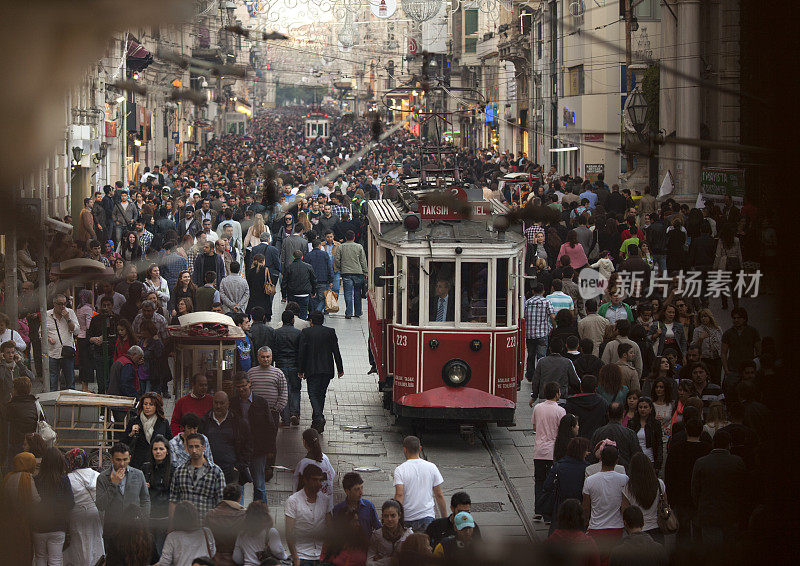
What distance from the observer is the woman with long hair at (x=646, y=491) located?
24.6 ft

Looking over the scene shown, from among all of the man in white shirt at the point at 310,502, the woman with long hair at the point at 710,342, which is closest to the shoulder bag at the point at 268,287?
the woman with long hair at the point at 710,342

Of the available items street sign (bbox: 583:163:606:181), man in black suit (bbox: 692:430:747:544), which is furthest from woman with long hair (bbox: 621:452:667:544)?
street sign (bbox: 583:163:606:181)

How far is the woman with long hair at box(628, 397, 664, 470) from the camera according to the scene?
357 inches

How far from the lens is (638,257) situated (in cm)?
1661

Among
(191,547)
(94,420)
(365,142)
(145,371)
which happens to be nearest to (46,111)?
(191,547)

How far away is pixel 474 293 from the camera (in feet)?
38.9

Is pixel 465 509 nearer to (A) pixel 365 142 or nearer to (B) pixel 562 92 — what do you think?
(B) pixel 562 92

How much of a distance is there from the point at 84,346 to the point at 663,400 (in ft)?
21.8

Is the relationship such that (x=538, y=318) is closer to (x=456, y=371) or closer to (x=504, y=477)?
(x=456, y=371)

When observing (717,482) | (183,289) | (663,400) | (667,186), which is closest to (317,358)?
(183,289)

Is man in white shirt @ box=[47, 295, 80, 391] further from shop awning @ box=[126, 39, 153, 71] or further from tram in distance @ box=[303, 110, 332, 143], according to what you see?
tram in distance @ box=[303, 110, 332, 143]

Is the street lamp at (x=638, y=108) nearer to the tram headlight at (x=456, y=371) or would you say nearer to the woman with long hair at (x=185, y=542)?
the tram headlight at (x=456, y=371)

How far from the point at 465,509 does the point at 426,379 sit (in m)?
4.78

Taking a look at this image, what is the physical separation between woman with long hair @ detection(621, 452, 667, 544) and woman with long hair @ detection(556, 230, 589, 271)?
9.79 m
